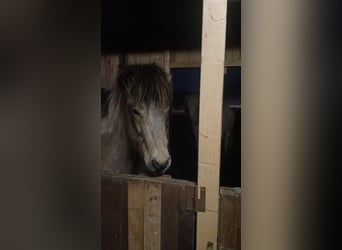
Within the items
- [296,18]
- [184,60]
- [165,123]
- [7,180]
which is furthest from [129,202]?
[296,18]

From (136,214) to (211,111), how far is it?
71 cm

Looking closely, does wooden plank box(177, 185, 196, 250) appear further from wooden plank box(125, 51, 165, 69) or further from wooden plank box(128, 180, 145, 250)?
wooden plank box(125, 51, 165, 69)

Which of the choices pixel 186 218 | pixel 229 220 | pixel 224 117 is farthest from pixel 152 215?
pixel 224 117

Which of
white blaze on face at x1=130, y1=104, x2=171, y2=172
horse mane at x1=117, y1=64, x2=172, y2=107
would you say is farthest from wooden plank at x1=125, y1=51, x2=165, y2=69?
white blaze on face at x1=130, y1=104, x2=171, y2=172

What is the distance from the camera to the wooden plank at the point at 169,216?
56.5 inches

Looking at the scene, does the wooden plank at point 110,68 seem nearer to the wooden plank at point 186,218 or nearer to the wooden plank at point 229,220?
the wooden plank at point 186,218

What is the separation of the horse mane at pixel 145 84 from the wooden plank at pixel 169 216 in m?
0.40

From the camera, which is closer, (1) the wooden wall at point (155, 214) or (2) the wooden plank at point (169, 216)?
(1) the wooden wall at point (155, 214)

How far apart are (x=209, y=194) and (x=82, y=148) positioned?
77 cm

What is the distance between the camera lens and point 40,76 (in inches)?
16.6

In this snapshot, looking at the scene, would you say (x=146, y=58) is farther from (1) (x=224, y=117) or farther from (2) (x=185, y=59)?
(1) (x=224, y=117)

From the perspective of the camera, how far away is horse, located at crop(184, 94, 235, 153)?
1264 millimetres

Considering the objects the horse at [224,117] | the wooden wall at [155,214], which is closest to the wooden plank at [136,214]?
the wooden wall at [155,214]

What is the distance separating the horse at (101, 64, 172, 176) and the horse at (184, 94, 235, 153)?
11cm
